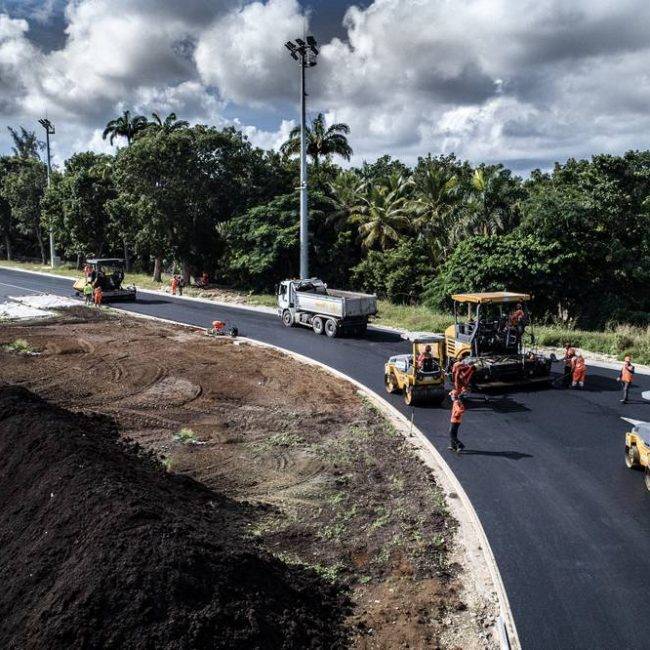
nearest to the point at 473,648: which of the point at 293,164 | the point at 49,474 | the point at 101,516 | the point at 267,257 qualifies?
the point at 101,516

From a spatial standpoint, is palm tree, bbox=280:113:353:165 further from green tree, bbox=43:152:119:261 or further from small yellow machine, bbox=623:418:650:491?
small yellow machine, bbox=623:418:650:491

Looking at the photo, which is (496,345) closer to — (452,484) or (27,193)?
(452,484)

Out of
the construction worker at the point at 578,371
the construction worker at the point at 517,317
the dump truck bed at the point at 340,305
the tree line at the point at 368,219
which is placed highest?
the tree line at the point at 368,219

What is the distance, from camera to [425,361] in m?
15.9

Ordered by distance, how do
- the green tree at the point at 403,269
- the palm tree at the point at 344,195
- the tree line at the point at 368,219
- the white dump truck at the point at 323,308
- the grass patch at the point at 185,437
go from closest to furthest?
the grass patch at the point at 185,437 → the white dump truck at the point at 323,308 → the tree line at the point at 368,219 → the green tree at the point at 403,269 → the palm tree at the point at 344,195

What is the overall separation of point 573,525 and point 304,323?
1940 cm

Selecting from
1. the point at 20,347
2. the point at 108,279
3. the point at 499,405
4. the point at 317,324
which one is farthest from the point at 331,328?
the point at 108,279

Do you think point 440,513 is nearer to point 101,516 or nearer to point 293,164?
point 101,516

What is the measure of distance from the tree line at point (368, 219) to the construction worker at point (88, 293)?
6806mm

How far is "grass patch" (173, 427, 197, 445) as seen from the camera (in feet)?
44.1

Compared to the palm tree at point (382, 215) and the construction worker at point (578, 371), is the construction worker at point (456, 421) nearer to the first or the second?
the construction worker at point (578, 371)

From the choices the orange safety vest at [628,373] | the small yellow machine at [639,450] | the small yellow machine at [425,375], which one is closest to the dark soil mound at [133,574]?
the small yellow machine at [639,450]

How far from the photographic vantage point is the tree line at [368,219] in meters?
29.0

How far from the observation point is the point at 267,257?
38.8 metres
